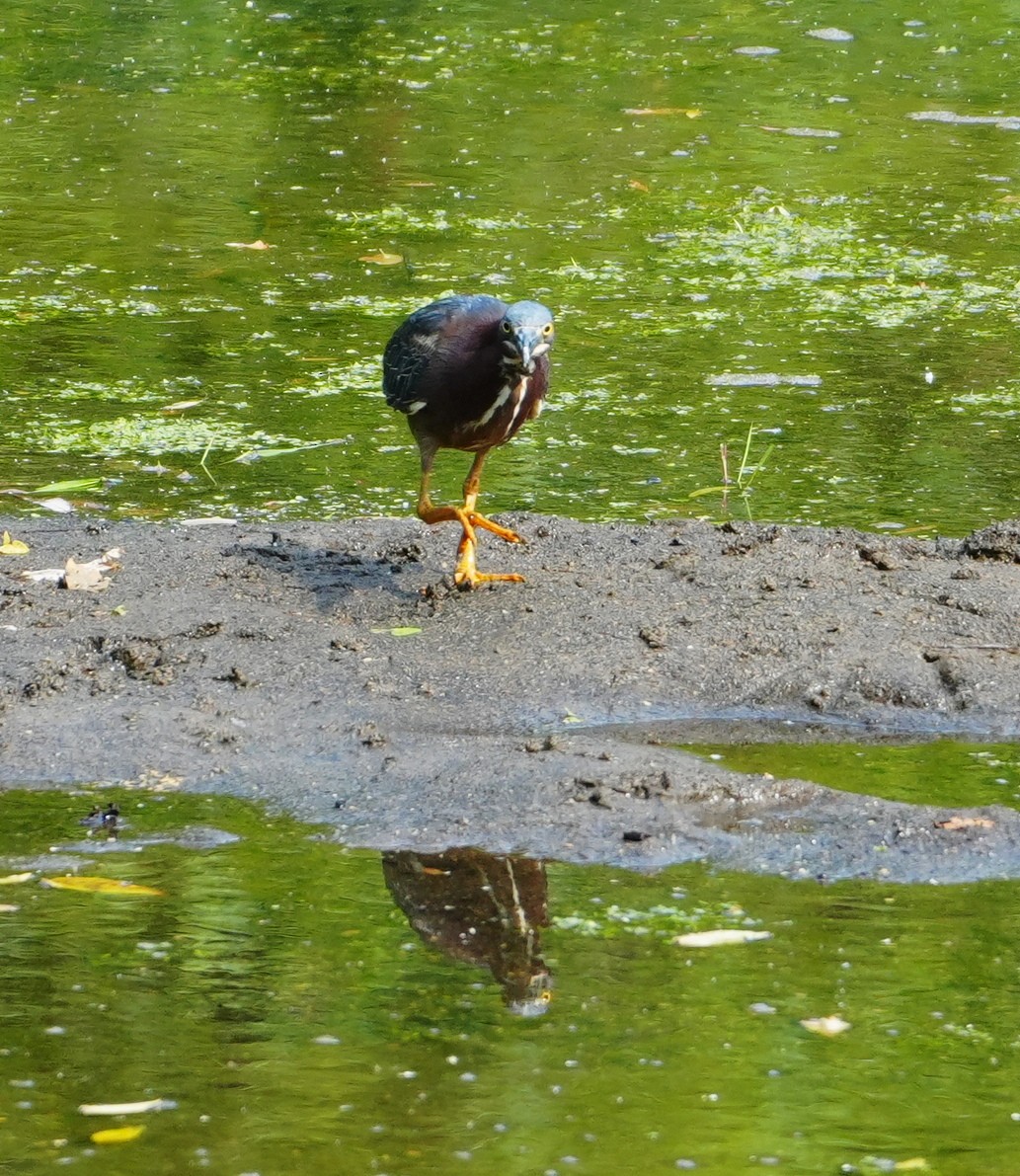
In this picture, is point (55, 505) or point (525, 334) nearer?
point (525, 334)

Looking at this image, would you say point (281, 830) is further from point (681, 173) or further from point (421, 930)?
point (681, 173)

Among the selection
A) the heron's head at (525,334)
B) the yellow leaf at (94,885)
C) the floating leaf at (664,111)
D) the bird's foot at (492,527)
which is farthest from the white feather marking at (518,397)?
the floating leaf at (664,111)

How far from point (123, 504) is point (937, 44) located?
10.1m

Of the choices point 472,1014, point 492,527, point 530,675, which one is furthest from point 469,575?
point 472,1014

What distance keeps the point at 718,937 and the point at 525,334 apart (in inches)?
85.9

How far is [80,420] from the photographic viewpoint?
7.58m

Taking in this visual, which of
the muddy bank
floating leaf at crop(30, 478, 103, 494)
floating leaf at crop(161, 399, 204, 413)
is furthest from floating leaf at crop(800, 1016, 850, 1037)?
floating leaf at crop(161, 399, 204, 413)

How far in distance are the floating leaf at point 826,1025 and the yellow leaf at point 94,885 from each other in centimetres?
137

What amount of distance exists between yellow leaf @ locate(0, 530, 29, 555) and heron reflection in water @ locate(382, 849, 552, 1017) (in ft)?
7.65

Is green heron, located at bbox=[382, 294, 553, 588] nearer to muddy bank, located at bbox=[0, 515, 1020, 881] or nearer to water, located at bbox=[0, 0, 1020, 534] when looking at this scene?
muddy bank, located at bbox=[0, 515, 1020, 881]

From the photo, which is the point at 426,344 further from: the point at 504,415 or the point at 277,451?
the point at 277,451

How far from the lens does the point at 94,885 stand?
4062 mm

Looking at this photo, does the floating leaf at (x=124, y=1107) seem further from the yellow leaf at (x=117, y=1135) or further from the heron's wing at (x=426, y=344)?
the heron's wing at (x=426, y=344)

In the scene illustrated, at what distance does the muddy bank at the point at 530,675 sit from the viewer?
171 inches
